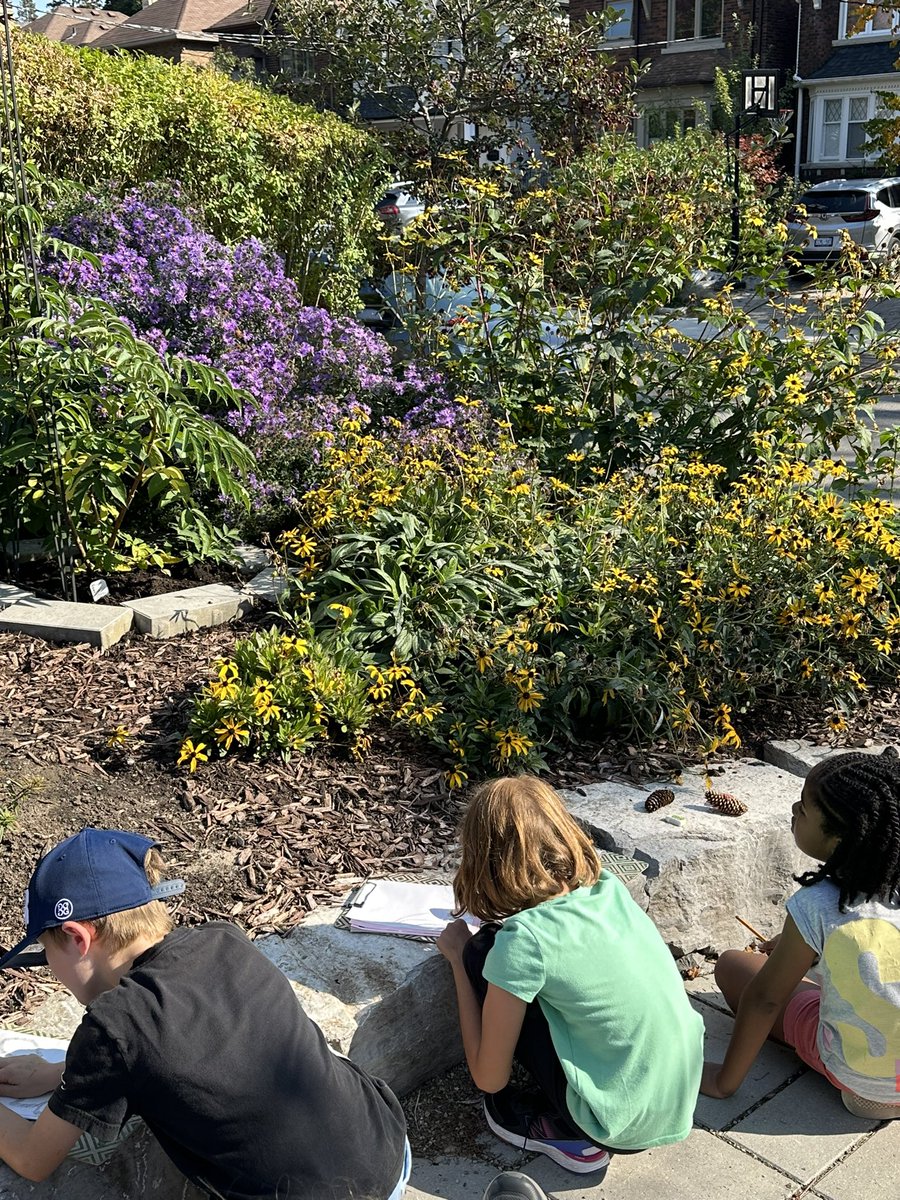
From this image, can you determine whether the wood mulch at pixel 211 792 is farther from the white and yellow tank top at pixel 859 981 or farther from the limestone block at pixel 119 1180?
the white and yellow tank top at pixel 859 981

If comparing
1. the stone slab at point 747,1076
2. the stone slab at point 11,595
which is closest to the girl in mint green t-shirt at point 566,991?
the stone slab at point 747,1076

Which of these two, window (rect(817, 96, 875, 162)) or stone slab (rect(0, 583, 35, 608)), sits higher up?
window (rect(817, 96, 875, 162))

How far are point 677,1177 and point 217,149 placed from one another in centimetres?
693

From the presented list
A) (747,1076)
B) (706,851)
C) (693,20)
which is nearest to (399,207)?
(693,20)

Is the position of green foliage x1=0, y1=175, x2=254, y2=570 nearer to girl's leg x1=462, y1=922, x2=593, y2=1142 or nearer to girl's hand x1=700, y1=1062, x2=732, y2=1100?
girl's leg x1=462, y1=922, x2=593, y2=1142

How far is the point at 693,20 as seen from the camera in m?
33.7

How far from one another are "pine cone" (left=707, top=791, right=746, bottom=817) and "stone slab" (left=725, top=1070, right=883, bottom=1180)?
0.80 m

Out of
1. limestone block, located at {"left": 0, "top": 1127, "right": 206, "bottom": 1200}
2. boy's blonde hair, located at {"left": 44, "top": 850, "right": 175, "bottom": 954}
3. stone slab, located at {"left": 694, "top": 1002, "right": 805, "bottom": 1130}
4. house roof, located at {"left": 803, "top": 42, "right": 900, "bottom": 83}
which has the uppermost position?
house roof, located at {"left": 803, "top": 42, "right": 900, "bottom": 83}

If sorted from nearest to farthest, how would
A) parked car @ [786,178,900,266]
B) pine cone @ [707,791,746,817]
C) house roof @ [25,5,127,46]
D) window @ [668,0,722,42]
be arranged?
pine cone @ [707,791,746,817], parked car @ [786,178,900,266], window @ [668,0,722,42], house roof @ [25,5,127,46]

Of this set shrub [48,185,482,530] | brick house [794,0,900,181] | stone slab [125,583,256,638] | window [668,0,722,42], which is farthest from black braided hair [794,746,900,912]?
window [668,0,722,42]

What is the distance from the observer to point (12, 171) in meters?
5.11

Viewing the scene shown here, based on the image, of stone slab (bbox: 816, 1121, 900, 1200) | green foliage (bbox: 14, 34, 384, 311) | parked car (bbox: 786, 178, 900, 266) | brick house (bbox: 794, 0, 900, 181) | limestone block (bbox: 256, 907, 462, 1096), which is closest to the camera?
stone slab (bbox: 816, 1121, 900, 1200)

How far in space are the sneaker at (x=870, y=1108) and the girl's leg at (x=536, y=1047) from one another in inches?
27.8

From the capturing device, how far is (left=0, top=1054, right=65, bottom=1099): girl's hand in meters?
2.43
